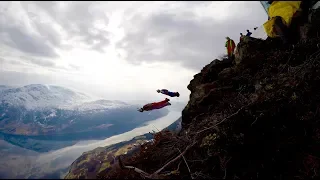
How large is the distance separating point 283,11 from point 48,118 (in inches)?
492

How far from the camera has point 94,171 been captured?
3.32m

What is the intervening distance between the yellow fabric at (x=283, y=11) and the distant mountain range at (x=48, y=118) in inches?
338

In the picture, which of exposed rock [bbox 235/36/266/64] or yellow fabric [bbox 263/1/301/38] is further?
yellow fabric [bbox 263/1/301/38]

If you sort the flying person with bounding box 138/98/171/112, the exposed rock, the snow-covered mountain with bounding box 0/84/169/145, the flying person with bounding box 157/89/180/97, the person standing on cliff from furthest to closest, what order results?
the person standing on cliff, the exposed rock, the flying person with bounding box 157/89/180/97, the flying person with bounding box 138/98/171/112, the snow-covered mountain with bounding box 0/84/169/145

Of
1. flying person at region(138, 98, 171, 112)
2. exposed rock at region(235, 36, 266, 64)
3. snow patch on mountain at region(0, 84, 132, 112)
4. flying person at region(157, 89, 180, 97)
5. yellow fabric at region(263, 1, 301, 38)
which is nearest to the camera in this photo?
snow patch on mountain at region(0, 84, 132, 112)

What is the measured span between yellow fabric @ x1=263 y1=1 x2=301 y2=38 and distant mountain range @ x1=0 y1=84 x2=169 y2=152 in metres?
8.60

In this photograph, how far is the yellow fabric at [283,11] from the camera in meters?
10.1

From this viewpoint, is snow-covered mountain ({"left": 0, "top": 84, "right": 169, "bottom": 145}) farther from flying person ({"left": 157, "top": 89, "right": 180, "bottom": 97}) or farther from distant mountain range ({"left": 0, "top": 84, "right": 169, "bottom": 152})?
flying person ({"left": 157, "top": 89, "right": 180, "bottom": 97})

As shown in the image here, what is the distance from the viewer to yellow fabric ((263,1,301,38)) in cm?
1011

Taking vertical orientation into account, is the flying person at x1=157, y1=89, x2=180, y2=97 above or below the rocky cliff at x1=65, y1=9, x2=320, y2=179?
above

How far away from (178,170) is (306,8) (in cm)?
1328

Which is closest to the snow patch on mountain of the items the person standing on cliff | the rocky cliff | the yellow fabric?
the rocky cliff

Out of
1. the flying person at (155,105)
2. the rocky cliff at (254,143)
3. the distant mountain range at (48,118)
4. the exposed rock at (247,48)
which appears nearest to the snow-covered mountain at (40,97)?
the distant mountain range at (48,118)

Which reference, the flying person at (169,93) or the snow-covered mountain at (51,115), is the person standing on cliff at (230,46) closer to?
the flying person at (169,93)
